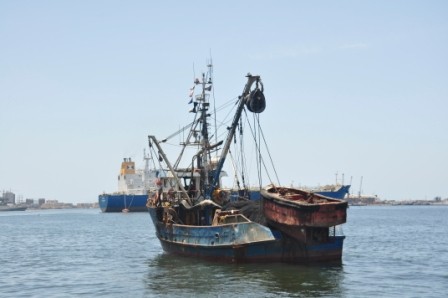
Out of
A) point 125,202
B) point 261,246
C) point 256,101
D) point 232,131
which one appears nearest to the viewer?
point 261,246

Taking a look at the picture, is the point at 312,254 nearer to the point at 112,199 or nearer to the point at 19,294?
the point at 19,294

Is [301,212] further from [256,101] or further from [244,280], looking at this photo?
[256,101]

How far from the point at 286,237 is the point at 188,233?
228 inches

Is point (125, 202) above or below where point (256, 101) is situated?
below

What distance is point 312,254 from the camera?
1060 inches

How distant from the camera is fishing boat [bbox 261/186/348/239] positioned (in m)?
25.3

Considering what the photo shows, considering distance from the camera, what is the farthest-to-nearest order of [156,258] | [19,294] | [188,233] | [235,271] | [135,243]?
[135,243] < [156,258] < [188,233] < [235,271] < [19,294]

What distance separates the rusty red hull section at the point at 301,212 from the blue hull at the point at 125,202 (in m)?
83.8

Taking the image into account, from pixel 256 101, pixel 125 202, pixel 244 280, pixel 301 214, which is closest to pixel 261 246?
pixel 301 214

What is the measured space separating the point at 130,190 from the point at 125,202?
3266 mm

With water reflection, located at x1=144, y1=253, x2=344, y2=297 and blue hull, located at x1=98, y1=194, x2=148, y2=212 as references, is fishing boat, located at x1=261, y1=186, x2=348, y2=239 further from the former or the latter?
blue hull, located at x1=98, y1=194, x2=148, y2=212

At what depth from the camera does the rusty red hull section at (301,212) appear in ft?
83.0

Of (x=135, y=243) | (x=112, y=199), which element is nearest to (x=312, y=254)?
(x=135, y=243)

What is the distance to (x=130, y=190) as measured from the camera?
375 ft
